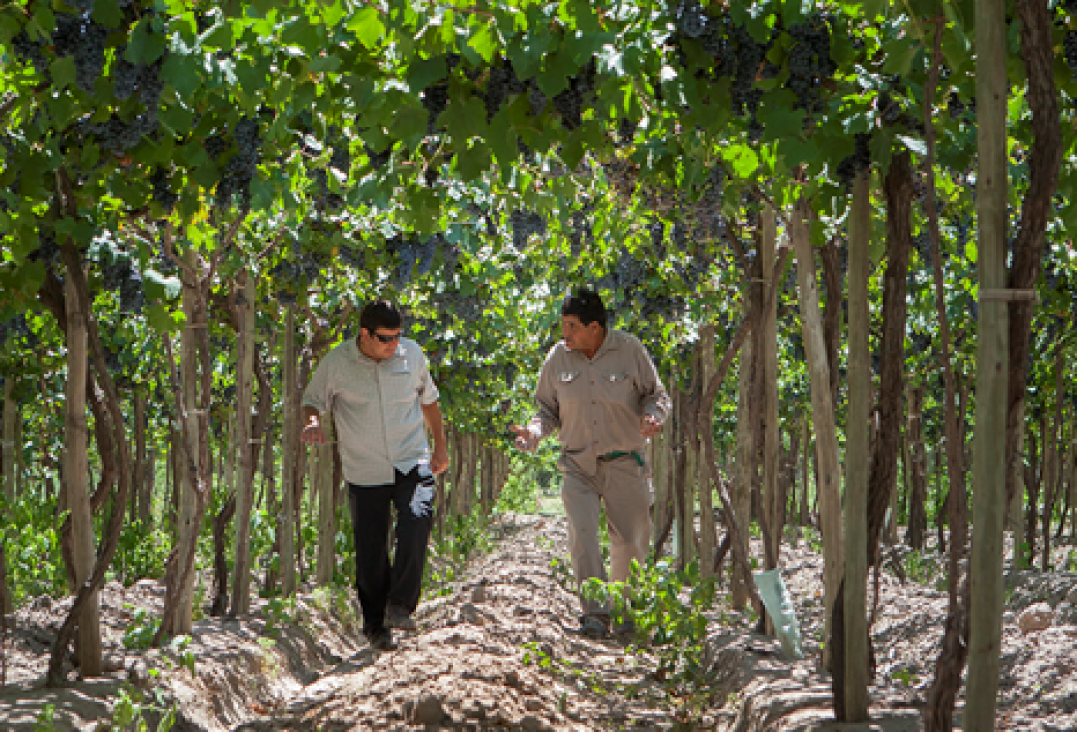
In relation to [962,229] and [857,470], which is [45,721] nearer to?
[857,470]

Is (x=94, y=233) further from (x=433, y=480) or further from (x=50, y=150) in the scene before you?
(x=433, y=480)

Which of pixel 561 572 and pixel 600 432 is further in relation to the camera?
pixel 561 572

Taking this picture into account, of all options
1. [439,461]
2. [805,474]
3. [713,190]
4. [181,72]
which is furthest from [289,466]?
[805,474]

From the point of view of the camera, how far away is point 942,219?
6.74m

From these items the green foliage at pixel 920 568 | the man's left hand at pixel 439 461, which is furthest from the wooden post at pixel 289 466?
the green foliage at pixel 920 568

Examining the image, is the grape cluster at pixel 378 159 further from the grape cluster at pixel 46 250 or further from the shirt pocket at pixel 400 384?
the shirt pocket at pixel 400 384

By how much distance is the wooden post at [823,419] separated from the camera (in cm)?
346

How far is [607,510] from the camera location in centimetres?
554

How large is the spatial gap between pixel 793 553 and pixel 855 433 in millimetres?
10467

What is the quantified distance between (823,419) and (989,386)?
60.0 inches

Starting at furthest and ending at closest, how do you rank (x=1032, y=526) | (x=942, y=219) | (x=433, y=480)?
(x=1032, y=526)
(x=942, y=219)
(x=433, y=480)

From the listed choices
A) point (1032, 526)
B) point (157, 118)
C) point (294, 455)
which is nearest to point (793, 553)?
point (1032, 526)

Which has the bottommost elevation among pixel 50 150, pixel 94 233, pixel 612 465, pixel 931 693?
pixel 931 693

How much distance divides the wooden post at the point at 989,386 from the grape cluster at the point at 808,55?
87 centimetres
